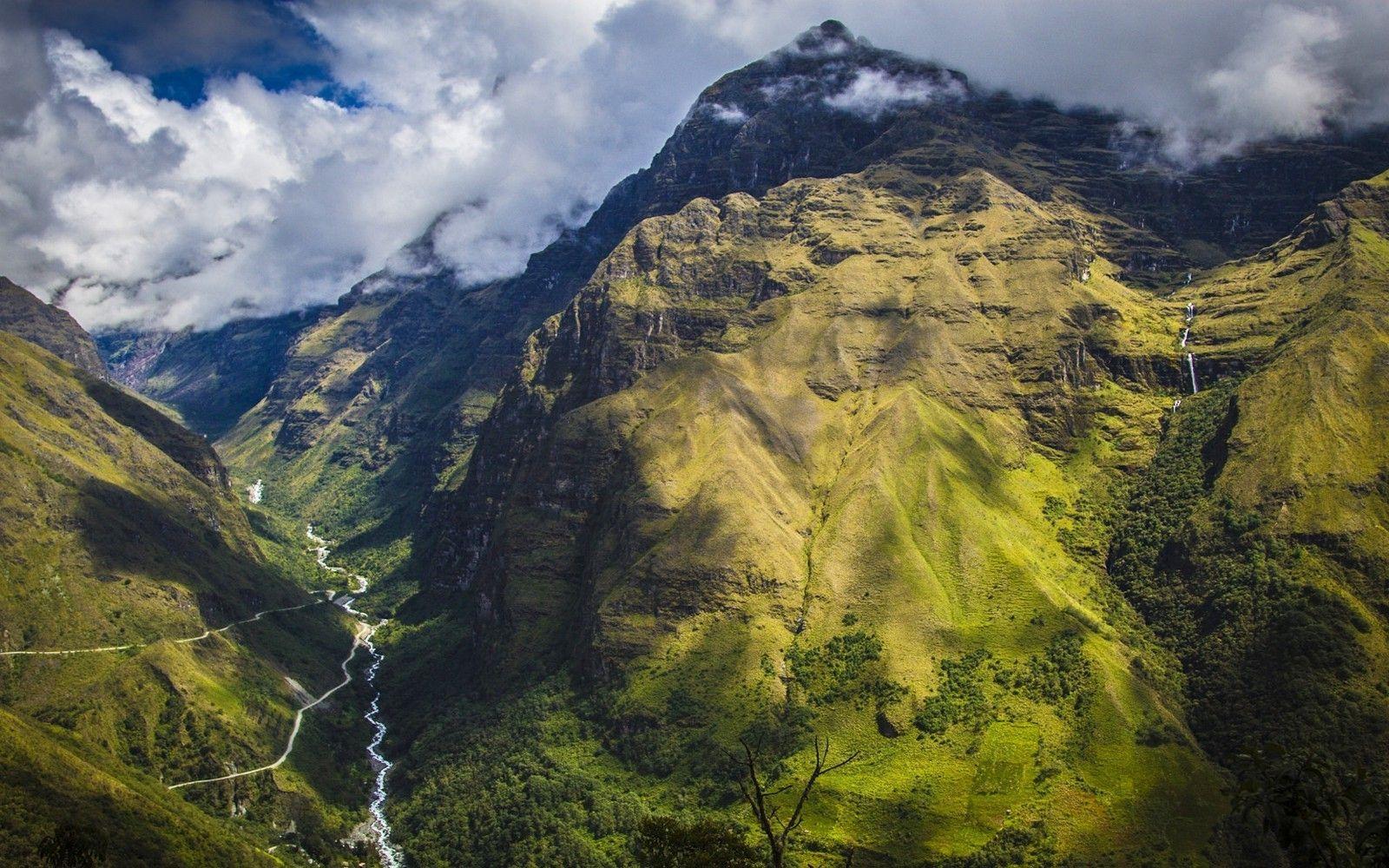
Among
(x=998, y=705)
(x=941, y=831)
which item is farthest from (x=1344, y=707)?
(x=941, y=831)

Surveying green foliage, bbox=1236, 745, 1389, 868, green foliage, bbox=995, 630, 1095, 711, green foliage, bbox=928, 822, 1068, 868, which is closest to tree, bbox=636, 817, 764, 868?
green foliage, bbox=1236, 745, 1389, 868

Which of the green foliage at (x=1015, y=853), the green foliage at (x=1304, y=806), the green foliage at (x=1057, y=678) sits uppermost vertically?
the green foliage at (x=1057, y=678)

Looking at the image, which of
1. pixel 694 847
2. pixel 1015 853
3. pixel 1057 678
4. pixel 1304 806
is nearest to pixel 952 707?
pixel 1057 678

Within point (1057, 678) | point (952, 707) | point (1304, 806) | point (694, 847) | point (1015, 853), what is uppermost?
point (1057, 678)

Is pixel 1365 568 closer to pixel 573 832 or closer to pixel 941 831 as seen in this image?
pixel 941 831

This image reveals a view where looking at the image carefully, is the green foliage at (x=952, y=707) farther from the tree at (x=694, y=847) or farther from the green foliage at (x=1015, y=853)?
the tree at (x=694, y=847)

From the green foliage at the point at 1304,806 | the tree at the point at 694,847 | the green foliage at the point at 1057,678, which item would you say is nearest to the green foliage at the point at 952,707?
the green foliage at the point at 1057,678

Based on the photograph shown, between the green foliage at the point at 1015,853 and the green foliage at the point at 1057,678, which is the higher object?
the green foliage at the point at 1057,678

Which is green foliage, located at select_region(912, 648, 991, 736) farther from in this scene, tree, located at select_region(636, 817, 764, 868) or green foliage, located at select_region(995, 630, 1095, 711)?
tree, located at select_region(636, 817, 764, 868)

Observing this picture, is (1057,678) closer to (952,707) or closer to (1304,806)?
(952,707)
